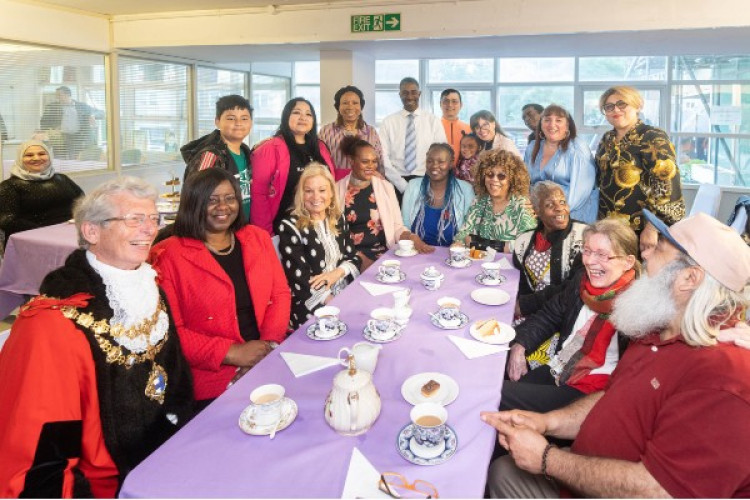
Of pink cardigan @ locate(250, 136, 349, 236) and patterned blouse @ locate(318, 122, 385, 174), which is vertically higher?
patterned blouse @ locate(318, 122, 385, 174)

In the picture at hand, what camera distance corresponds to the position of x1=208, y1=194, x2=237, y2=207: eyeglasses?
7.57 feet

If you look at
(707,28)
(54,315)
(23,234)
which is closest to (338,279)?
(54,315)

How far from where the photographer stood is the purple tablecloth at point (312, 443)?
4.15 feet

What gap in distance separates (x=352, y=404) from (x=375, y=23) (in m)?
5.07

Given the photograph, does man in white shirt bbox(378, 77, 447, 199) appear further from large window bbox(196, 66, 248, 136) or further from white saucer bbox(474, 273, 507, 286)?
large window bbox(196, 66, 248, 136)

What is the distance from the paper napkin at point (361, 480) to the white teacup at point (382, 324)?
71 centimetres

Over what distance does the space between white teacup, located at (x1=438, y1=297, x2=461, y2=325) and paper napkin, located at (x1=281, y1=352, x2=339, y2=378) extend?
0.55 metres

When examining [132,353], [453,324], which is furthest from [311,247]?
[132,353]

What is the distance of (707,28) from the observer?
4660 millimetres

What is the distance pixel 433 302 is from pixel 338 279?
0.68 meters

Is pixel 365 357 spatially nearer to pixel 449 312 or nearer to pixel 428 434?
pixel 428 434

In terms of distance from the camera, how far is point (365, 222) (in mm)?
3641

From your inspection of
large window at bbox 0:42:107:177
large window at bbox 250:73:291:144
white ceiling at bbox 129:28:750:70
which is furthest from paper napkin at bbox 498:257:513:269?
large window at bbox 250:73:291:144

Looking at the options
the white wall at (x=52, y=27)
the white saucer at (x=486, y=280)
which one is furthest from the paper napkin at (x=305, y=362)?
the white wall at (x=52, y=27)
